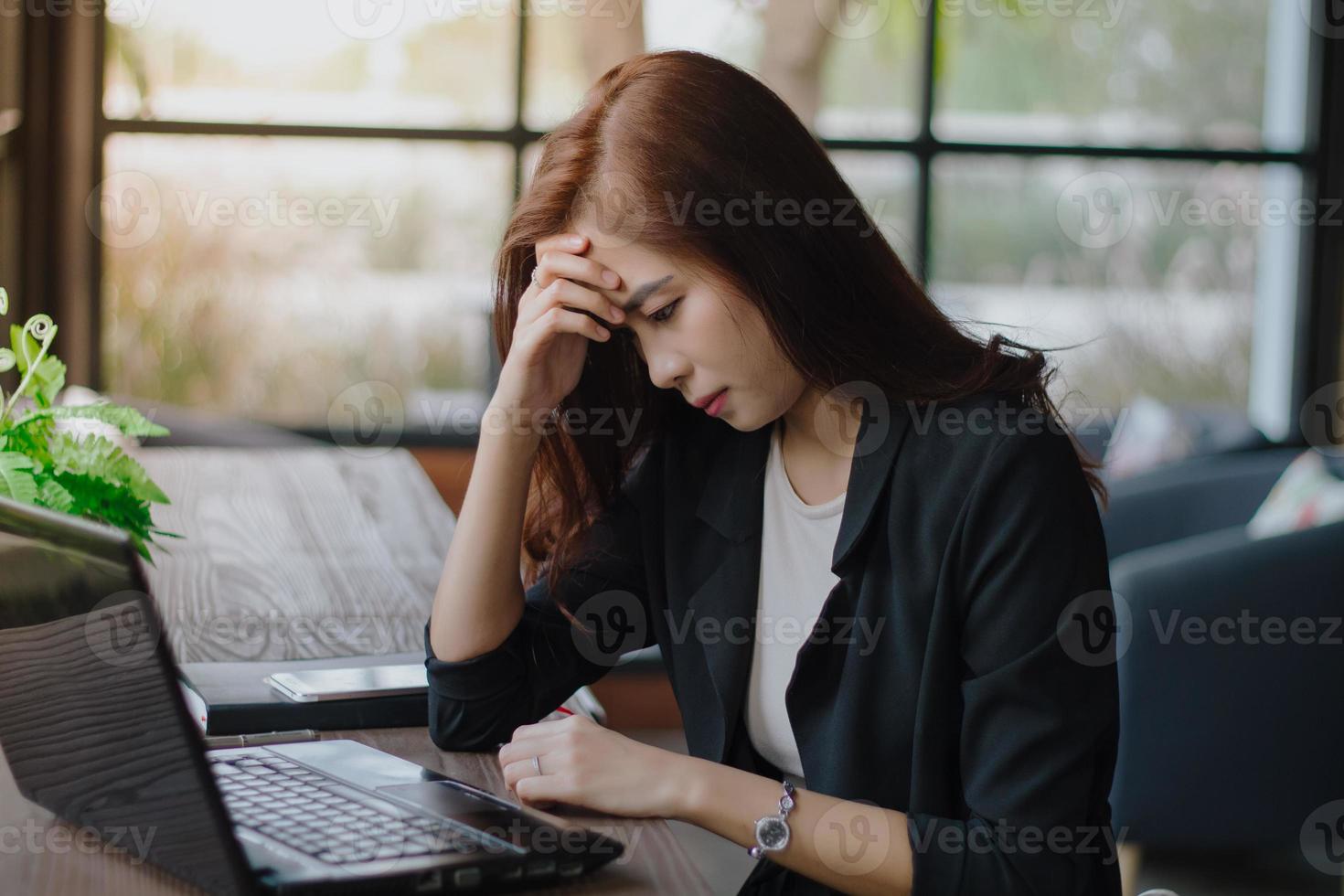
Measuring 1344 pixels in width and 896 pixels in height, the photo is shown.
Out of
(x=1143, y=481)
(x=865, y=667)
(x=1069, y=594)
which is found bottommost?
(x=1143, y=481)

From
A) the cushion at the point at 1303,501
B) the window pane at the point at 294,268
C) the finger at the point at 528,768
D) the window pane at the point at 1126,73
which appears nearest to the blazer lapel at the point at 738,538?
the finger at the point at 528,768

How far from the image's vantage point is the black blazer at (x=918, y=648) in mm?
1052

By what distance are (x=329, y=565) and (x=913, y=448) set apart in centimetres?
79

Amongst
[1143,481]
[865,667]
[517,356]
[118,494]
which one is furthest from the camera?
[1143,481]

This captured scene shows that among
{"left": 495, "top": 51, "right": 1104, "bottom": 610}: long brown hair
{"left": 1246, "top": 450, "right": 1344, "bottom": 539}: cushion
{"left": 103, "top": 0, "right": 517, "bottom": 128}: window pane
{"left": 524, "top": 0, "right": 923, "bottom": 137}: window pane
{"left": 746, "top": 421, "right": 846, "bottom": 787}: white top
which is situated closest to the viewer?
{"left": 495, "top": 51, "right": 1104, "bottom": 610}: long brown hair

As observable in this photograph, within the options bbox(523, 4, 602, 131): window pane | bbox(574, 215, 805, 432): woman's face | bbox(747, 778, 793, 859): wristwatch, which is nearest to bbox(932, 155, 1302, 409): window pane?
bbox(523, 4, 602, 131): window pane

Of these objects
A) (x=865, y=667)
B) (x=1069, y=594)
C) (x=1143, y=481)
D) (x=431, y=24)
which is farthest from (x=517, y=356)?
(x=431, y=24)

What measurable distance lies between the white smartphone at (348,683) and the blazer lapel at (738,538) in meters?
0.29

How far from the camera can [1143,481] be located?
3283 mm

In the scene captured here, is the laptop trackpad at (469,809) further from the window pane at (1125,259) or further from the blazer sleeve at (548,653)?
the window pane at (1125,259)

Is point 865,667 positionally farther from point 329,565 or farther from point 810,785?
point 329,565

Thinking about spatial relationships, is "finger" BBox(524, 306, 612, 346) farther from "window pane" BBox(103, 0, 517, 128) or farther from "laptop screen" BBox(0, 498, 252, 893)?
"window pane" BBox(103, 0, 517, 128)

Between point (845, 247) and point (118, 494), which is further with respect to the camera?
point (845, 247)

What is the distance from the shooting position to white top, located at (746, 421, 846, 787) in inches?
51.3
